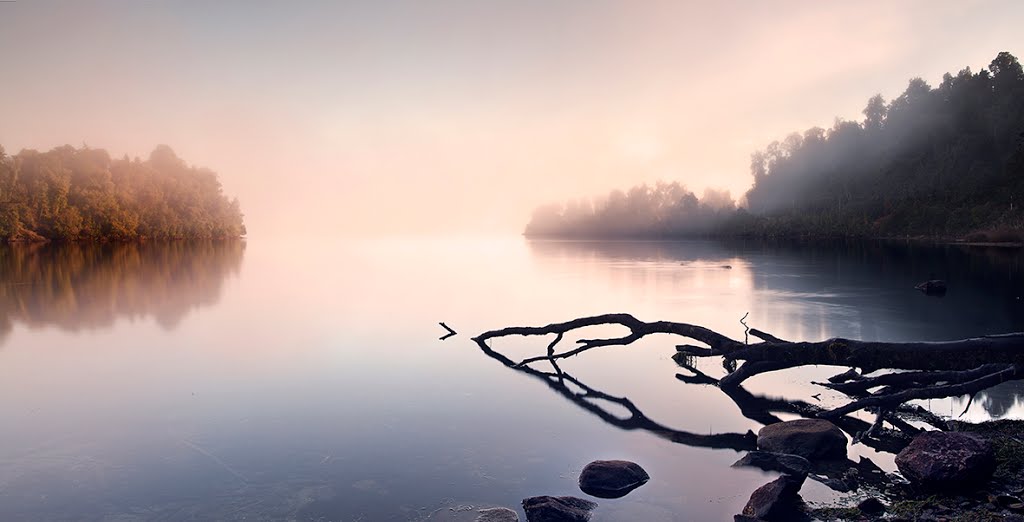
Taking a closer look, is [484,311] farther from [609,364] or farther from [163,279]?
[163,279]

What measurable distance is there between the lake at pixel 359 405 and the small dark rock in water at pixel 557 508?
42cm

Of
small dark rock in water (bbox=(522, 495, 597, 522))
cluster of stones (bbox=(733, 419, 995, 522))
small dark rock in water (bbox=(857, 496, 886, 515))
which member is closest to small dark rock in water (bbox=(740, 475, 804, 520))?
cluster of stones (bbox=(733, 419, 995, 522))

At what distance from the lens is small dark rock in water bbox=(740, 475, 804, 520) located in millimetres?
9969

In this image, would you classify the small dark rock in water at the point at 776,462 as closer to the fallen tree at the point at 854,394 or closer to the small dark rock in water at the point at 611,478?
the fallen tree at the point at 854,394

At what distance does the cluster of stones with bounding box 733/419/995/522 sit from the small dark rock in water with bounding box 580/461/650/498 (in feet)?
7.11

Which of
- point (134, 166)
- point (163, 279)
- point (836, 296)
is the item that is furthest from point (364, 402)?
point (134, 166)

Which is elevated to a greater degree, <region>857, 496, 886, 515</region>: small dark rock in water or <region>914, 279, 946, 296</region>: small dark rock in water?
<region>914, 279, 946, 296</region>: small dark rock in water

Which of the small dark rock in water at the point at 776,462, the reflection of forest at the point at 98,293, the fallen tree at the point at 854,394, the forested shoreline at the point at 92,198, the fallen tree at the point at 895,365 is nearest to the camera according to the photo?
the fallen tree at the point at 854,394

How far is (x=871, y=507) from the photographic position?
33.0 feet

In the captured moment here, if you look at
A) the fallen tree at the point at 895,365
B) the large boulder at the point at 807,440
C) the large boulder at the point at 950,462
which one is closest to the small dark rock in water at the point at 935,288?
the fallen tree at the point at 895,365

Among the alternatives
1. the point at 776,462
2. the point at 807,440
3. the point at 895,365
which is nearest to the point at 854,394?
the point at 895,365

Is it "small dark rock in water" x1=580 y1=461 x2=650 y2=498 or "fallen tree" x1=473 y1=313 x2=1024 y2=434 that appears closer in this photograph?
"small dark rock in water" x1=580 y1=461 x2=650 y2=498

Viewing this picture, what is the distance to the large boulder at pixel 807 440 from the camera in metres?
12.6

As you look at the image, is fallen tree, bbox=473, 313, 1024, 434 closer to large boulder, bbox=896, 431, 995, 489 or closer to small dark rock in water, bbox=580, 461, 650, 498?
large boulder, bbox=896, 431, 995, 489
